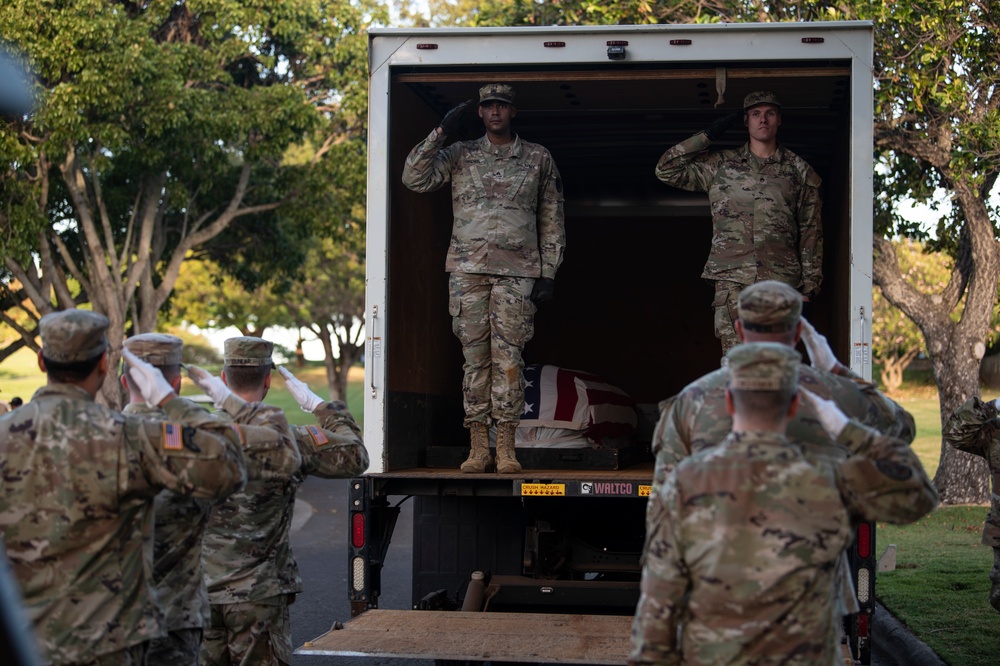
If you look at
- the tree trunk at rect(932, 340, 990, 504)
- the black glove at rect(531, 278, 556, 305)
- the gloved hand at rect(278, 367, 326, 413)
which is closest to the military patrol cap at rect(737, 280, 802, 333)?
the gloved hand at rect(278, 367, 326, 413)

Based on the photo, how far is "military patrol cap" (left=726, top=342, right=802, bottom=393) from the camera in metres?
3.41

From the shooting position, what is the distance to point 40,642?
3.72 meters

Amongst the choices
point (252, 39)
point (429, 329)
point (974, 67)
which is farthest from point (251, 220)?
point (429, 329)

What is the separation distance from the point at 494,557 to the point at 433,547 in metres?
0.35

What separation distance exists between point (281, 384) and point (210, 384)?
50419mm

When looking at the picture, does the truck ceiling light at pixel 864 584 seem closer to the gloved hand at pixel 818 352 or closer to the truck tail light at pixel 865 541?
the truck tail light at pixel 865 541

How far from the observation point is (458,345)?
834 cm

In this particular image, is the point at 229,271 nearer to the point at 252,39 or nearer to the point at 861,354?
the point at 252,39

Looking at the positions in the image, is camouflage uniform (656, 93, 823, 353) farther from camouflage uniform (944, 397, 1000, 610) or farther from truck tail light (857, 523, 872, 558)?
truck tail light (857, 523, 872, 558)

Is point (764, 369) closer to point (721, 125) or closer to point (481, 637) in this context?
point (481, 637)

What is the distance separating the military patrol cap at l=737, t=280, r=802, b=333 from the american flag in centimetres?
351

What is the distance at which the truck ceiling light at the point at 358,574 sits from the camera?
20.7 ft

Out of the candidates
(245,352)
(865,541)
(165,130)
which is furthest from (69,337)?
(165,130)

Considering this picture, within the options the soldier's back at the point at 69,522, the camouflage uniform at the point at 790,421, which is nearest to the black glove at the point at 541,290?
the camouflage uniform at the point at 790,421
